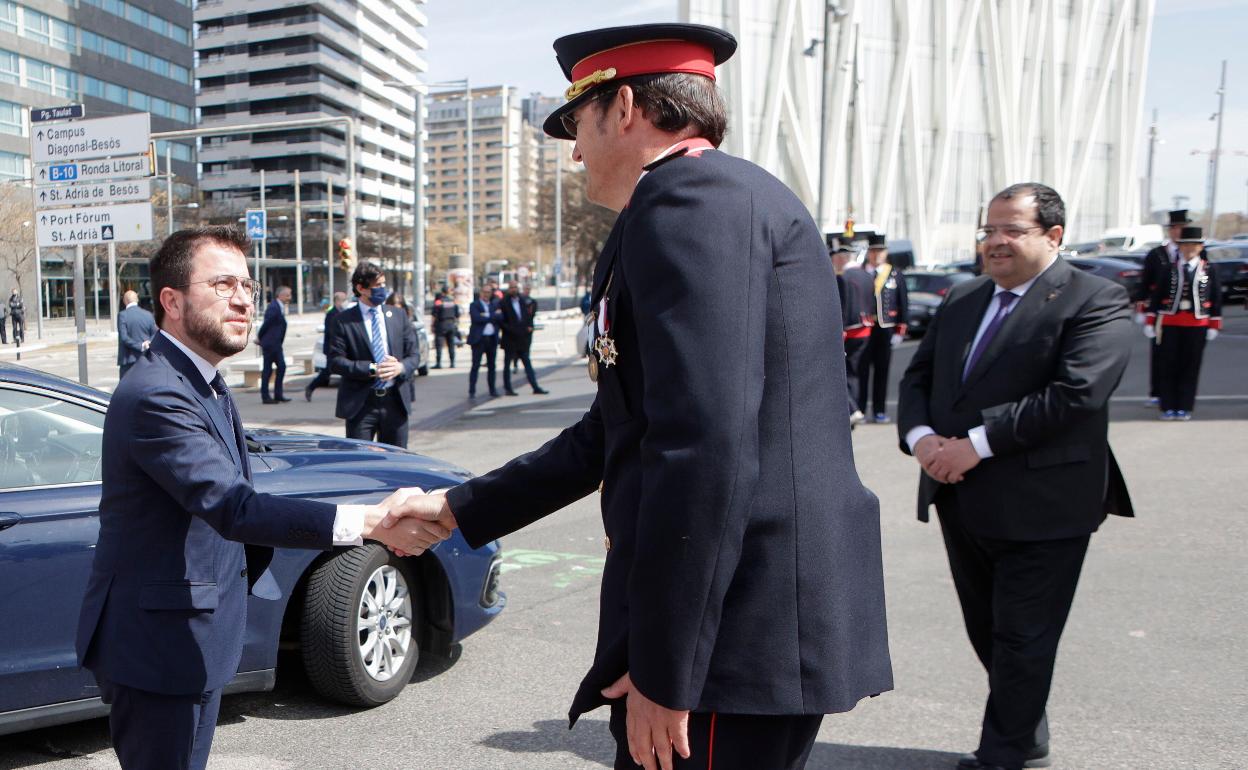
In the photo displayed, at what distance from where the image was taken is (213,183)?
106 m

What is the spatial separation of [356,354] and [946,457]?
18.9ft

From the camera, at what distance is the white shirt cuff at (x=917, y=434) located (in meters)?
3.69

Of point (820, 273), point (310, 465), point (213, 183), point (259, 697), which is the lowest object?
point (259, 697)

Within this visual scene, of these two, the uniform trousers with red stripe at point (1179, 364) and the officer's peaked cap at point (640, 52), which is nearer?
the officer's peaked cap at point (640, 52)

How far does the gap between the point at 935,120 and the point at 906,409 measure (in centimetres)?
6266

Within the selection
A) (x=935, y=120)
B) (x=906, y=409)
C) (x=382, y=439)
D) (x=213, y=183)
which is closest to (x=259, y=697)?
(x=906, y=409)

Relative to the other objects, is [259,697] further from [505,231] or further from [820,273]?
[505,231]

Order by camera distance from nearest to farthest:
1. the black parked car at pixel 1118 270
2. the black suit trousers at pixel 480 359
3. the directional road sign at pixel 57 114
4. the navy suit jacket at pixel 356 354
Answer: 1. the navy suit jacket at pixel 356 354
2. the directional road sign at pixel 57 114
3. the black suit trousers at pixel 480 359
4. the black parked car at pixel 1118 270

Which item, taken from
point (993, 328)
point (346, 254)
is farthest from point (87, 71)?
point (993, 328)

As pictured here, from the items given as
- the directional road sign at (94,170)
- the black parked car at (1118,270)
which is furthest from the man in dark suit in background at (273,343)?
the black parked car at (1118,270)

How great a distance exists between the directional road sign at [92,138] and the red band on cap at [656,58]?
9.29 meters

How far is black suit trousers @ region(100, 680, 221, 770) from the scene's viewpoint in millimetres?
2338

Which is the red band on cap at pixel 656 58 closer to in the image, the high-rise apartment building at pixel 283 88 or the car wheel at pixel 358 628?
the car wheel at pixel 358 628

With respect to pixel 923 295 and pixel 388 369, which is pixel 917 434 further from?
pixel 923 295
